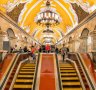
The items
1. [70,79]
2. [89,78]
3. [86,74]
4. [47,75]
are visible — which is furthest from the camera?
[70,79]

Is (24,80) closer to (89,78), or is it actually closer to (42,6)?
(89,78)

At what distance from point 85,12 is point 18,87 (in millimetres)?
13606

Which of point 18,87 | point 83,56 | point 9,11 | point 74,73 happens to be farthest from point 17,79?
point 9,11

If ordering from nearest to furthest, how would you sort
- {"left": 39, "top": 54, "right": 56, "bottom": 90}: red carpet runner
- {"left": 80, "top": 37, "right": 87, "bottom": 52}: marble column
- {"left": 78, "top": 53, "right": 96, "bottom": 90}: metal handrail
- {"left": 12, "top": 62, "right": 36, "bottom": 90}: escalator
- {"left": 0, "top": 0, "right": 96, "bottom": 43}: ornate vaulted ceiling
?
{"left": 78, "top": 53, "right": 96, "bottom": 90}: metal handrail < {"left": 39, "top": 54, "right": 56, "bottom": 90}: red carpet runner < {"left": 12, "top": 62, "right": 36, "bottom": 90}: escalator < {"left": 0, "top": 0, "right": 96, "bottom": 43}: ornate vaulted ceiling < {"left": 80, "top": 37, "right": 87, "bottom": 52}: marble column

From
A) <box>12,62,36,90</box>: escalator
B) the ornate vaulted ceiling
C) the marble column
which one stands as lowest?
<box>12,62,36,90</box>: escalator

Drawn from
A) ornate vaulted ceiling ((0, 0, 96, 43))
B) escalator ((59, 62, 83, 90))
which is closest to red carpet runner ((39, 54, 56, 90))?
escalator ((59, 62, 83, 90))

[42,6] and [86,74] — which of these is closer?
[86,74]

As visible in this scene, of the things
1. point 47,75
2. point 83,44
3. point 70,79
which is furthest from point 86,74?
point 83,44

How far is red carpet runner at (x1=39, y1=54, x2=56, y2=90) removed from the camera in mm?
8578

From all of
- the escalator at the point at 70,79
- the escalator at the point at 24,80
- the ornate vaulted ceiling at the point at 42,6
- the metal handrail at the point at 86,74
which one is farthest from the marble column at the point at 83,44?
the escalator at the point at 24,80

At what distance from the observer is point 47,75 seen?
968 centimetres

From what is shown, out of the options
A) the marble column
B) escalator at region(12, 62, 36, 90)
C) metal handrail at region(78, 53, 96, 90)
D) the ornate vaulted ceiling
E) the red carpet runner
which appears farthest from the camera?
the marble column

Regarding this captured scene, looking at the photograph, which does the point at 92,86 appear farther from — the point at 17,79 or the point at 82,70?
the point at 17,79

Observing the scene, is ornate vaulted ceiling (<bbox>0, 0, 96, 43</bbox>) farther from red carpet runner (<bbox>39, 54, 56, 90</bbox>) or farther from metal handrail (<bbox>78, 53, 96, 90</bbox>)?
metal handrail (<bbox>78, 53, 96, 90</bbox>)
